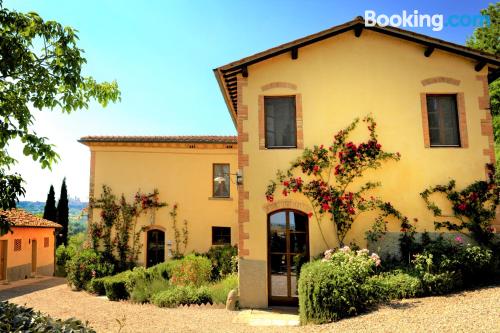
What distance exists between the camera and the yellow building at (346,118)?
30.5 feet

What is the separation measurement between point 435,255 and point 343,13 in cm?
704

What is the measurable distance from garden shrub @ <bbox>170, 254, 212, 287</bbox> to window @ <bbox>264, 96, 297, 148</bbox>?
4994 mm

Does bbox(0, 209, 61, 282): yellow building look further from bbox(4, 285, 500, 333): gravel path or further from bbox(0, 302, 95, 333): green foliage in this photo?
bbox(0, 302, 95, 333): green foliage

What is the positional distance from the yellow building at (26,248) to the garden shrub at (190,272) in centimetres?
937

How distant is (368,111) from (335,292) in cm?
525

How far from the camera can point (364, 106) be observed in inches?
385

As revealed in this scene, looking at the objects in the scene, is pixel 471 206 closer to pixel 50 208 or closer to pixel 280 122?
pixel 280 122

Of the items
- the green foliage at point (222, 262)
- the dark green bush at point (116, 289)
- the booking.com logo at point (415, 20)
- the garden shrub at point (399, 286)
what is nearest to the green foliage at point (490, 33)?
the booking.com logo at point (415, 20)

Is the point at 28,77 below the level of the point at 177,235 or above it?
above

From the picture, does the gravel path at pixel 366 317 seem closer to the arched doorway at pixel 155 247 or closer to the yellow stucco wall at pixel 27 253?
the arched doorway at pixel 155 247

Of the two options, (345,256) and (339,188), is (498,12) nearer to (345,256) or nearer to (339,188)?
(339,188)

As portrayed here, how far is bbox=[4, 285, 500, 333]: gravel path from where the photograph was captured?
5.75 metres

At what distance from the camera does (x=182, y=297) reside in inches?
388

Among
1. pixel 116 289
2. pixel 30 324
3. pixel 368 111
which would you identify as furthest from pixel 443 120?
pixel 116 289
